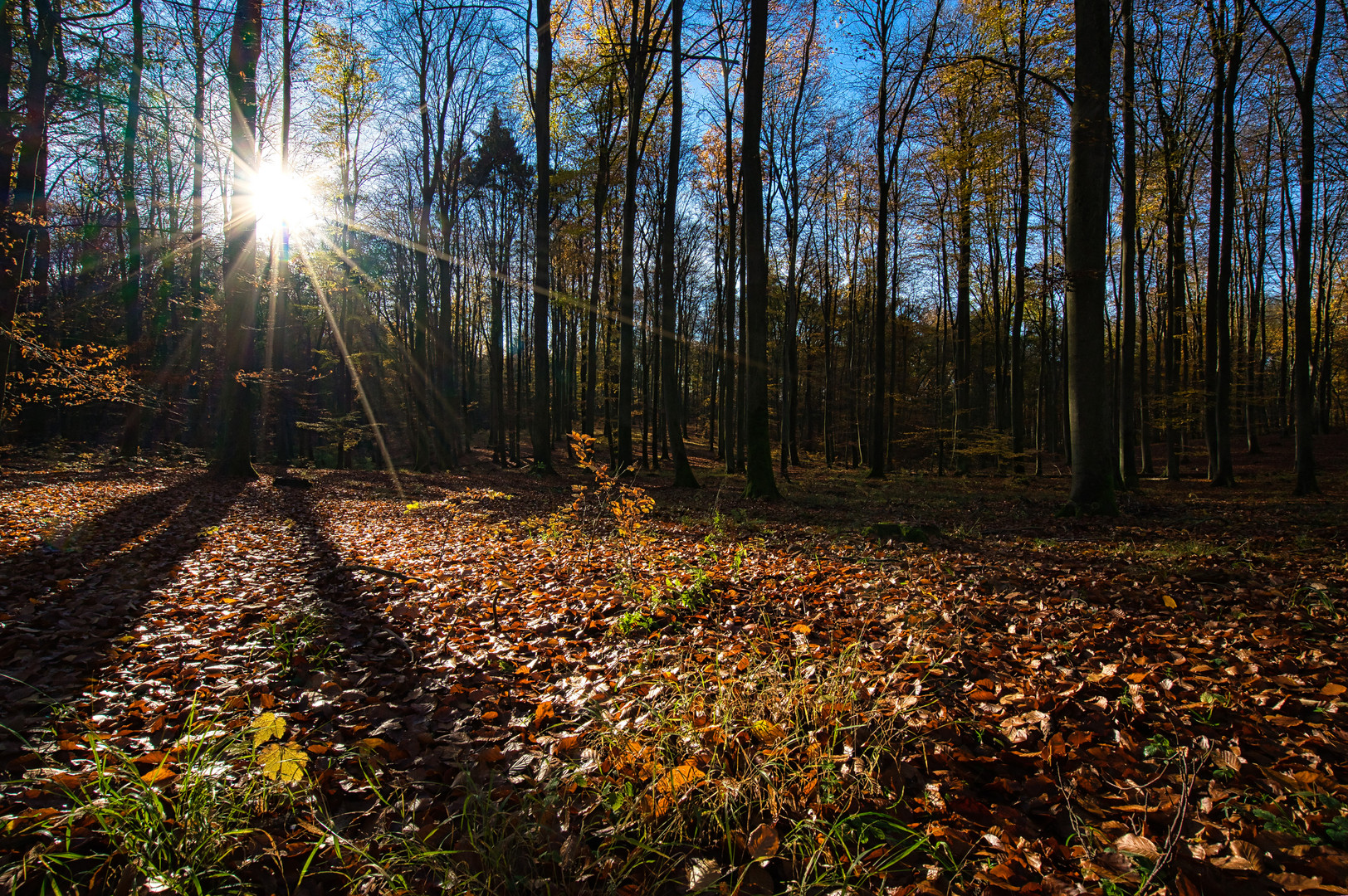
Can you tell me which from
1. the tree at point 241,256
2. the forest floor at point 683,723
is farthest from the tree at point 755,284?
the tree at point 241,256

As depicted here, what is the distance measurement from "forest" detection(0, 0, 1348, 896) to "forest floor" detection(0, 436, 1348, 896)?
0.02 meters

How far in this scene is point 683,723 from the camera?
2400mm

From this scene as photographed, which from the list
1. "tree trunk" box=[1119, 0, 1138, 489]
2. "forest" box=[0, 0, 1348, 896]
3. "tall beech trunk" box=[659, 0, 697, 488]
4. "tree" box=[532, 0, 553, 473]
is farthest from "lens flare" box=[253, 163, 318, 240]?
"tree trunk" box=[1119, 0, 1138, 489]

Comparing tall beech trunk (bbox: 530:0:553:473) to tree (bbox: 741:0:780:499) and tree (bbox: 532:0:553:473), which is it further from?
tree (bbox: 741:0:780:499)

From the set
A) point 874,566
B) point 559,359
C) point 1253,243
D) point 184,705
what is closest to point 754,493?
point 874,566

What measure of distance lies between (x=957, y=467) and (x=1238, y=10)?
41.7ft

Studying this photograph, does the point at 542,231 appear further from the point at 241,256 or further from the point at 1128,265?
the point at 1128,265

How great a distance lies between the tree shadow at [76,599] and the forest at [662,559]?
0.16ft

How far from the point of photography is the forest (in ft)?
6.03

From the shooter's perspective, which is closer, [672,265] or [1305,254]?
[1305,254]

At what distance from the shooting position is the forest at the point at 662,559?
184 cm

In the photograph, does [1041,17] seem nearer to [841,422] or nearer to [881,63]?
[881,63]

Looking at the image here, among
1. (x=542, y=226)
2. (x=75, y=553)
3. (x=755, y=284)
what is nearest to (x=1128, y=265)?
(x=755, y=284)

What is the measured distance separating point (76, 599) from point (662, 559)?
4.73 meters
